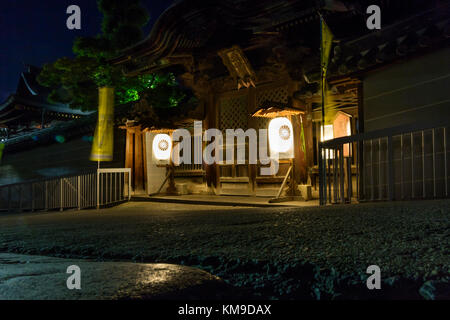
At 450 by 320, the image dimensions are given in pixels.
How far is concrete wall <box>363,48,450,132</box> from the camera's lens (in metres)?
6.56

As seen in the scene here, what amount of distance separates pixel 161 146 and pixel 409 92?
8.63 metres

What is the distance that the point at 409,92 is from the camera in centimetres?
712

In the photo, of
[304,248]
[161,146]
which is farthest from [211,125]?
[304,248]

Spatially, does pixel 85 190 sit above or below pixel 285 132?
below

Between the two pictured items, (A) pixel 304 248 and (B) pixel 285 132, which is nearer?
(A) pixel 304 248

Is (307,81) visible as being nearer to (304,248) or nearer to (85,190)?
(304,248)

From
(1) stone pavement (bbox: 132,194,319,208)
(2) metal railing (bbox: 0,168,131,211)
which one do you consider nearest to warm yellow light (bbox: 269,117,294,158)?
(1) stone pavement (bbox: 132,194,319,208)

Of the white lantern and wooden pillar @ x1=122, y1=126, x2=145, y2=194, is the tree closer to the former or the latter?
wooden pillar @ x1=122, y1=126, x2=145, y2=194

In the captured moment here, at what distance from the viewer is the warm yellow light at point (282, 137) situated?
945 cm

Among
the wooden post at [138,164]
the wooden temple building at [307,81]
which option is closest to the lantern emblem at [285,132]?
the wooden temple building at [307,81]

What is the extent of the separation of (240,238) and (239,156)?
849 cm

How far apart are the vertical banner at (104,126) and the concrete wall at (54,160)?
2413 millimetres
